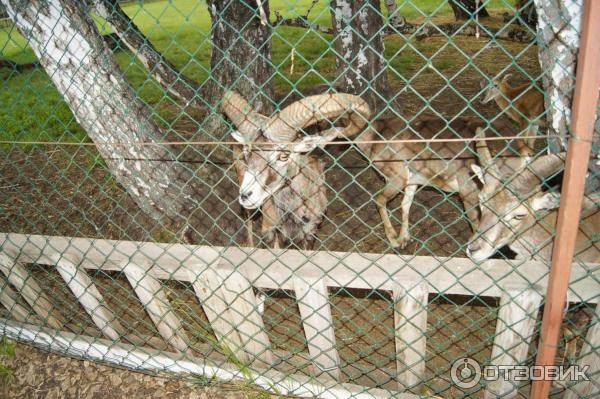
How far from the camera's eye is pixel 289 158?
12.2ft

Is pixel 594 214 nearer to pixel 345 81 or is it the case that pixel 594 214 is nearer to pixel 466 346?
pixel 466 346

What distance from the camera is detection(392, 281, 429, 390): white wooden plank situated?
2127 mm

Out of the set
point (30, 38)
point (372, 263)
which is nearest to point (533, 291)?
point (372, 263)

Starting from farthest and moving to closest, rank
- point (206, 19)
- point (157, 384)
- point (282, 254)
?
1. point (206, 19)
2. point (157, 384)
3. point (282, 254)

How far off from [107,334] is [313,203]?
7.11 feet

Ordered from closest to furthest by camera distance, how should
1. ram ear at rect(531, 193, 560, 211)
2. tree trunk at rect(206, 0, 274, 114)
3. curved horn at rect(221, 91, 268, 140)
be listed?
ram ear at rect(531, 193, 560, 211)
curved horn at rect(221, 91, 268, 140)
tree trunk at rect(206, 0, 274, 114)

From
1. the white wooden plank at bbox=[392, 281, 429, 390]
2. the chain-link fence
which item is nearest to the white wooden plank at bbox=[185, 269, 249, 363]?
the chain-link fence

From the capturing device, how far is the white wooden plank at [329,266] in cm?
197

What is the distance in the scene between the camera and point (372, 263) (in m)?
2.16

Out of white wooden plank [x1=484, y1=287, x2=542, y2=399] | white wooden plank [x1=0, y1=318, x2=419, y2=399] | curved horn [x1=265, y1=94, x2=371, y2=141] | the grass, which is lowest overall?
the grass

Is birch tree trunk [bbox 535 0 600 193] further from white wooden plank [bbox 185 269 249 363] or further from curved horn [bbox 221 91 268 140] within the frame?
curved horn [bbox 221 91 268 140]

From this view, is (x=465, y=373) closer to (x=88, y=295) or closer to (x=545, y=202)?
(x=545, y=202)

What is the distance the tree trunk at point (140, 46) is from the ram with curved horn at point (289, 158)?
611 millimetres

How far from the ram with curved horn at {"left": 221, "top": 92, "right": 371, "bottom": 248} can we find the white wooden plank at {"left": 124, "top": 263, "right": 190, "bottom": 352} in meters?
1.01
